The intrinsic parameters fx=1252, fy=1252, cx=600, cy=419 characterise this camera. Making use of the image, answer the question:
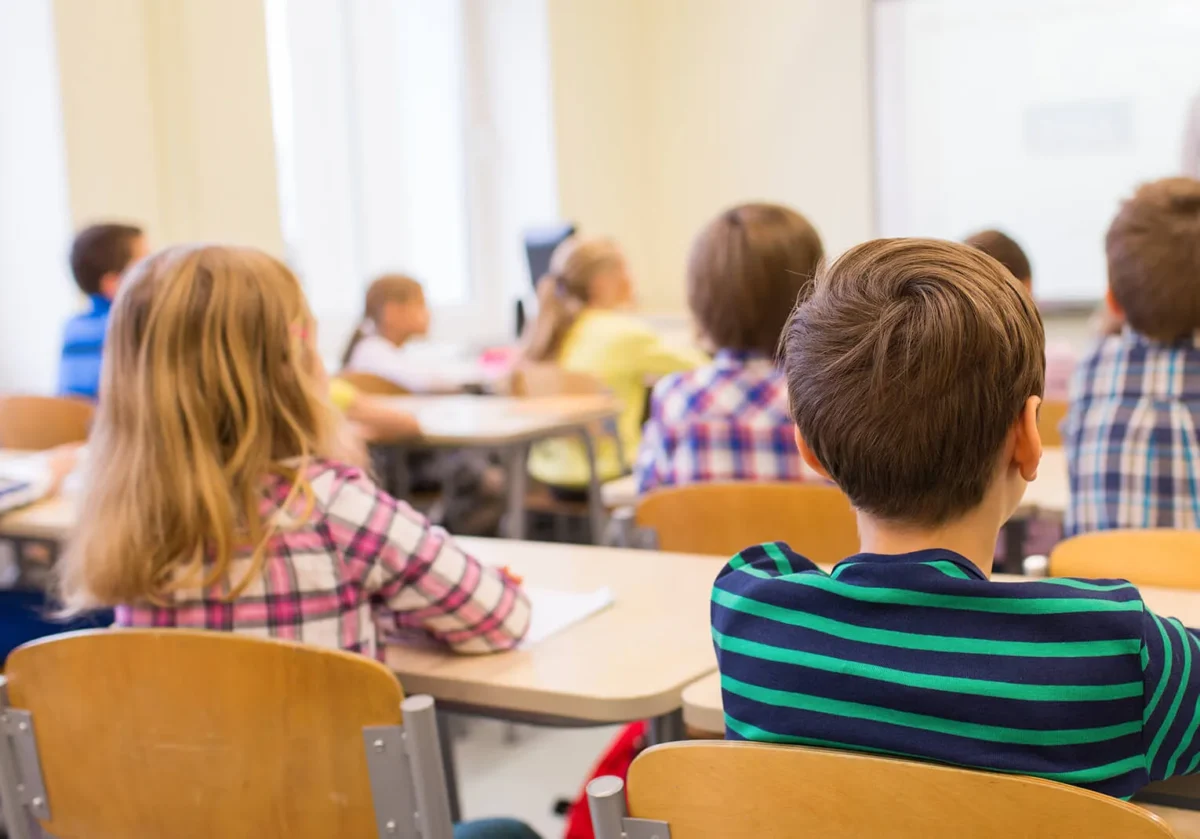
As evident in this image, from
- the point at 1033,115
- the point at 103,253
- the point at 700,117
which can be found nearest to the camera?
the point at 103,253

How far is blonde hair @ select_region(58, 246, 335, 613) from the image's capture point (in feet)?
4.64

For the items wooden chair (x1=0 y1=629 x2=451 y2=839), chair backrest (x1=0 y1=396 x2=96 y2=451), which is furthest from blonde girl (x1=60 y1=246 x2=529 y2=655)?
chair backrest (x1=0 y1=396 x2=96 y2=451)

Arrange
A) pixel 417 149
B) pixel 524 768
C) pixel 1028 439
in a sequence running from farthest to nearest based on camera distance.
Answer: pixel 417 149 < pixel 524 768 < pixel 1028 439

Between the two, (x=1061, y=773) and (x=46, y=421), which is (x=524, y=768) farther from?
(x=1061, y=773)

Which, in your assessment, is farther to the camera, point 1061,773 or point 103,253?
point 103,253

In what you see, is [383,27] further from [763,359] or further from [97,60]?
[763,359]

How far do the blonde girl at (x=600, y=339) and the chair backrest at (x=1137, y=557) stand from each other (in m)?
2.56

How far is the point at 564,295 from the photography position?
421cm

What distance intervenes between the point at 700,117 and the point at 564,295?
2897 mm

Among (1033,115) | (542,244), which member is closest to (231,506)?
(542,244)

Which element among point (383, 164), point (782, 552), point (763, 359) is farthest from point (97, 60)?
point (782, 552)

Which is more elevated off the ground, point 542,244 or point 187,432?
point 542,244

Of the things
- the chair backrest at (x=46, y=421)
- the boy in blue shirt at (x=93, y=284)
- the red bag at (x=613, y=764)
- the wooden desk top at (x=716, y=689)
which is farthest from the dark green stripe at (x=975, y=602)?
the boy in blue shirt at (x=93, y=284)

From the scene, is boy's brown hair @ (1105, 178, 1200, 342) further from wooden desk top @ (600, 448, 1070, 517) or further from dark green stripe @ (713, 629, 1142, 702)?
dark green stripe @ (713, 629, 1142, 702)
